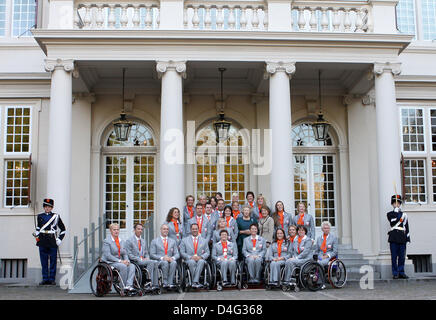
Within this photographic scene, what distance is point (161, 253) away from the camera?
1191 centimetres

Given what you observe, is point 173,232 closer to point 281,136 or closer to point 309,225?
point 309,225

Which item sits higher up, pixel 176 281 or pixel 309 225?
pixel 309 225

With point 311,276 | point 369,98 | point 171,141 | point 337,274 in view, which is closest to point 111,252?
point 171,141

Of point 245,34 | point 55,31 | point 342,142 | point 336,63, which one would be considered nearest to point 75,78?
point 55,31

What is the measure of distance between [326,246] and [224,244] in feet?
7.18

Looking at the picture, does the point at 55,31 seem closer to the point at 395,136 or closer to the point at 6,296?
the point at 6,296

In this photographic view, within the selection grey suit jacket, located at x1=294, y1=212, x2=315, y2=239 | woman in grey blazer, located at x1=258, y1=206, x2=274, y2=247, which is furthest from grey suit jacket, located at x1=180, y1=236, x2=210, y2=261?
grey suit jacket, located at x1=294, y1=212, x2=315, y2=239

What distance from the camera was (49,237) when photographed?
12945 mm

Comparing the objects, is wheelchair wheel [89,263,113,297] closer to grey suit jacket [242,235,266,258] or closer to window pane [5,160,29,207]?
grey suit jacket [242,235,266,258]

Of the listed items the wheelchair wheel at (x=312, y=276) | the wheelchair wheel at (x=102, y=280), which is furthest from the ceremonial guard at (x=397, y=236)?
the wheelchair wheel at (x=102, y=280)

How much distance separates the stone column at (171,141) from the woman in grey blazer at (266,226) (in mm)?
1926

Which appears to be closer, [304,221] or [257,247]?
[257,247]

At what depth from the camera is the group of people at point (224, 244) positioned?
→ 11.6 metres

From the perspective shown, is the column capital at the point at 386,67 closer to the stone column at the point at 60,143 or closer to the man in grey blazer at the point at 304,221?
the man in grey blazer at the point at 304,221
